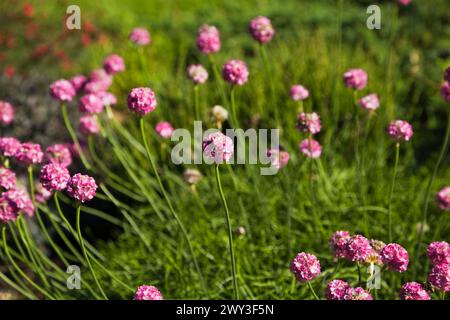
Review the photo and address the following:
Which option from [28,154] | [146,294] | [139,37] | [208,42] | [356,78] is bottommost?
[146,294]

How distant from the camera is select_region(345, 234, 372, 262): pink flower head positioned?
2.13 metres

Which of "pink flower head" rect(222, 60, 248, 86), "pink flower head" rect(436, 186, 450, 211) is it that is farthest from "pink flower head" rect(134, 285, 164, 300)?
"pink flower head" rect(436, 186, 450, 211)

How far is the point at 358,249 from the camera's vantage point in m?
2.13

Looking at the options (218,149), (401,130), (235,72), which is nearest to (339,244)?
(218,149)

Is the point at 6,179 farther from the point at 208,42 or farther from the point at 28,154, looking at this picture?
the point at 208,42

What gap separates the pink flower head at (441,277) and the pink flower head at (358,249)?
0.24 metres

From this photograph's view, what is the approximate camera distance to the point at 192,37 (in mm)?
6969

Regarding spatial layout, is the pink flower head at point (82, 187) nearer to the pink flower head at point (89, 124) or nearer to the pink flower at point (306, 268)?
the pink flower at point (306, 268)

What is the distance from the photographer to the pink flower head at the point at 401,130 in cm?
264

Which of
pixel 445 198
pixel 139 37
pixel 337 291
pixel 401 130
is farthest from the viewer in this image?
pixel 139 37

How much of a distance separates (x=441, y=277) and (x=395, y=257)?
17 cm

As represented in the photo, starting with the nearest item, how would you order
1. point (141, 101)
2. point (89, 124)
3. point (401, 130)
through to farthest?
point (141, 101) → point (401, 130) → point (89, 124)

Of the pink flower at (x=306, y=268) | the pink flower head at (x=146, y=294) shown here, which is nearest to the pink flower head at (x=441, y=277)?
the pink flower at (x=306, y=268)
